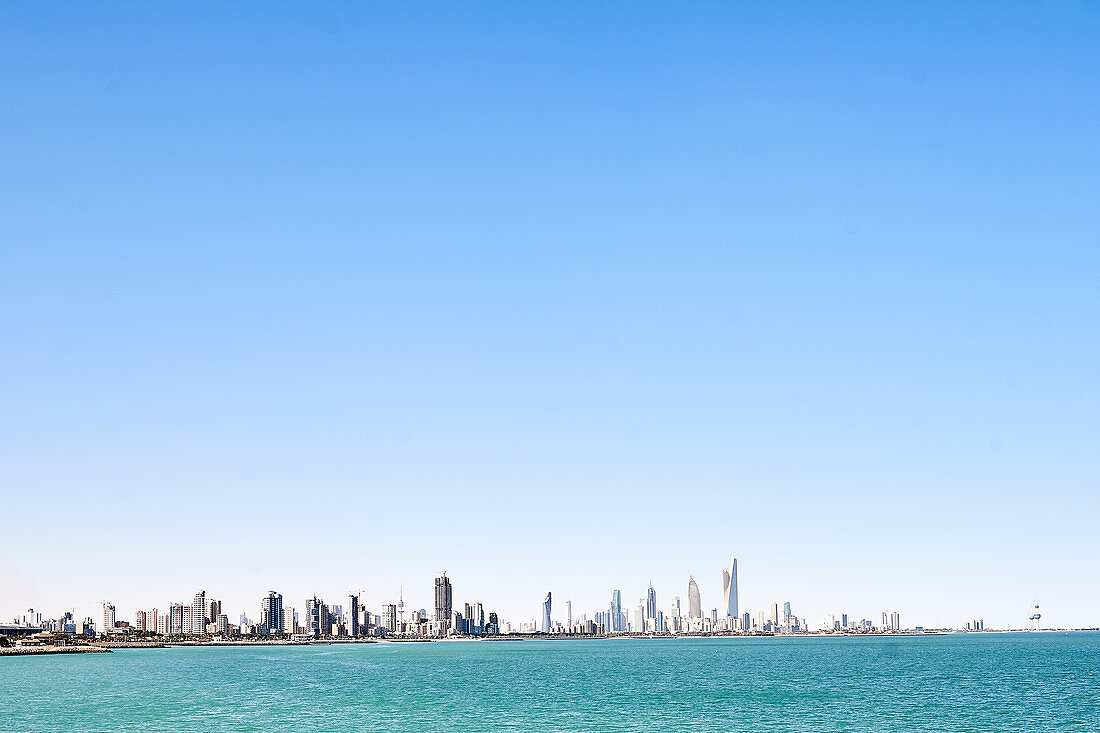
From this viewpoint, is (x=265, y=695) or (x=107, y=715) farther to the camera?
(x=265, y=695)

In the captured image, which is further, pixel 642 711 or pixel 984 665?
pixel 984 665

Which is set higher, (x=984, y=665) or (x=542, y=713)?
(x=542, y=713)

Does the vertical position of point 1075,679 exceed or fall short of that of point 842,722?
it falls short

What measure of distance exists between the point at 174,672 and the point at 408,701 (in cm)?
6816

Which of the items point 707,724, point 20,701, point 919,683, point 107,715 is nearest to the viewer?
point 707,724

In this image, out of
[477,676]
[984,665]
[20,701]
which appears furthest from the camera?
[984,665]

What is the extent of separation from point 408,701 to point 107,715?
25169mm

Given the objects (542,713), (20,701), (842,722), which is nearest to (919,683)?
(842,722)

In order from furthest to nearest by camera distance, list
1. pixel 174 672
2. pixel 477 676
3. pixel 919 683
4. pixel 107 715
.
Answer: pixel 174 672 < pixel 477 676 < pixel 919 683 < pixel 107 715

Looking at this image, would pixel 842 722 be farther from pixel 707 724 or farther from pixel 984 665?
pixel 984 665

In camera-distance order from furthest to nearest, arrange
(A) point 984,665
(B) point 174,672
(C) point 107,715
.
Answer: (A) point 984,665 < (B) point 174,672 < (C) point 107,715

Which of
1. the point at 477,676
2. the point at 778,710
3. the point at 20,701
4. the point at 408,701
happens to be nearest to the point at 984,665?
the point at 477,676

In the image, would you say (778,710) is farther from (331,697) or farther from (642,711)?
(331,697)

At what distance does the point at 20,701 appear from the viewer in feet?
292
